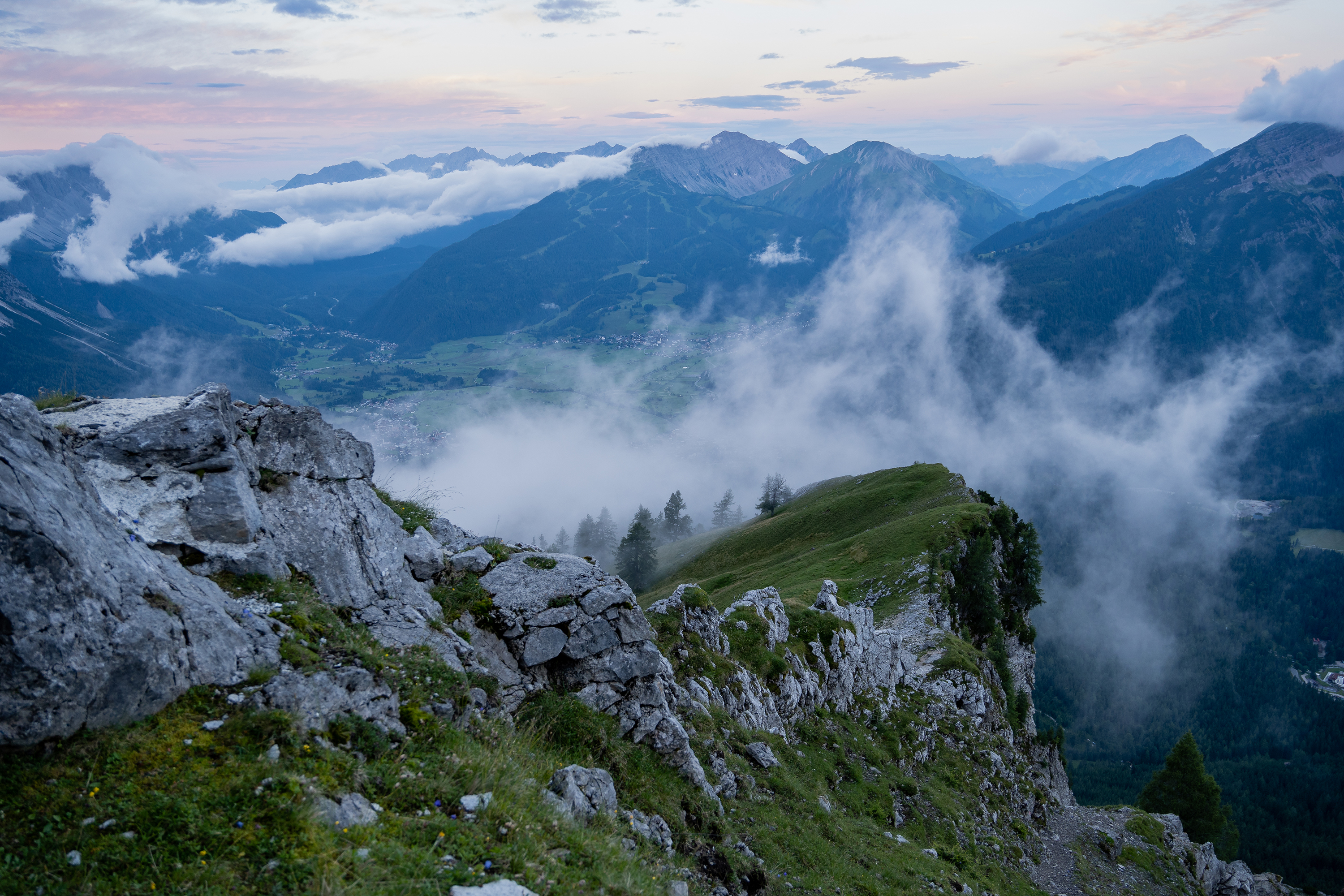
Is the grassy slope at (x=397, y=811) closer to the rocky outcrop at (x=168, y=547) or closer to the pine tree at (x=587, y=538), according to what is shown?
the rocky outcrop at (x=168, y=547)

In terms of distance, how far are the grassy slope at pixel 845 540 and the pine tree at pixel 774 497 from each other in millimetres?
14132

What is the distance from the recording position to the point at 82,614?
9703 mm

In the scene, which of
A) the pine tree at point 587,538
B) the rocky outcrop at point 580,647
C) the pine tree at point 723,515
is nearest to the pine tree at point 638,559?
the pine tree at point 587,538

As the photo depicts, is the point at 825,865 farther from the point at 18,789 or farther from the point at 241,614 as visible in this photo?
the point at 18,789

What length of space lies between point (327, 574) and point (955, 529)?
6586 cm

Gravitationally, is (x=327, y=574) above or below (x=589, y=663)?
above

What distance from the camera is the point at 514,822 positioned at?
10.8 m

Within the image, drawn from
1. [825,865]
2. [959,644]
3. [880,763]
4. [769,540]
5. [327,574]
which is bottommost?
[769,540]

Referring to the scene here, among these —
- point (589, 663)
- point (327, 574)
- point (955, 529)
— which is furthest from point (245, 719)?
point (955, 529)

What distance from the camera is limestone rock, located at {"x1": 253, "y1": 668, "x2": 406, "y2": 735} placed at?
11211mm

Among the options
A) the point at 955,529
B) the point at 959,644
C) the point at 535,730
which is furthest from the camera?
the point at 955,529

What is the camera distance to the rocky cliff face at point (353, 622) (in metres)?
9.73

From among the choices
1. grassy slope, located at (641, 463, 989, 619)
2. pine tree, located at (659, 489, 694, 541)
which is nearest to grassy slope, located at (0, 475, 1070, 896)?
grassy slope, located at (641, 463, 989, 619)

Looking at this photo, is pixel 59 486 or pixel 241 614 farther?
pixel 241 614
